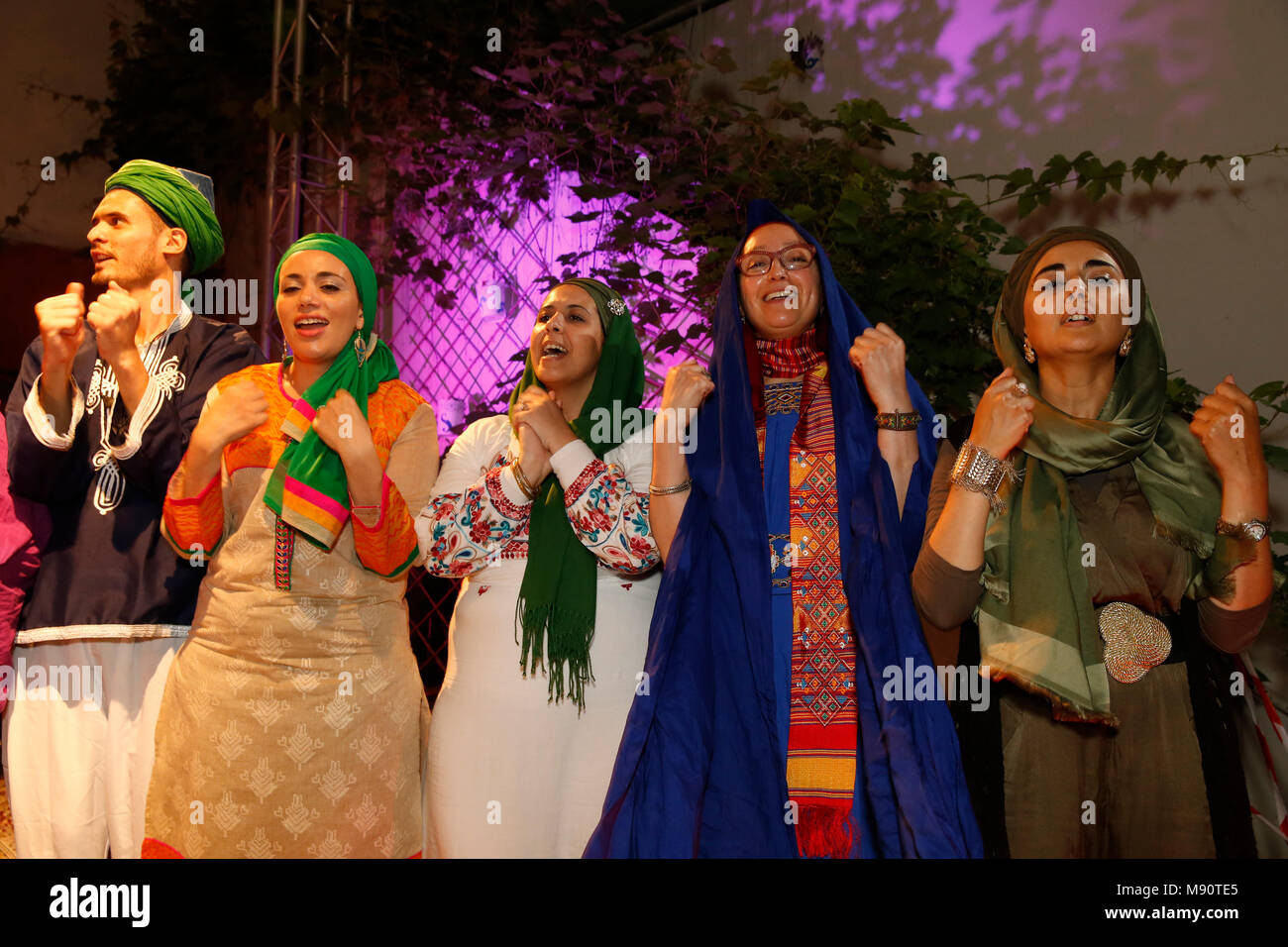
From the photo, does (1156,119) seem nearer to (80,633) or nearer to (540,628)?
(540,628)

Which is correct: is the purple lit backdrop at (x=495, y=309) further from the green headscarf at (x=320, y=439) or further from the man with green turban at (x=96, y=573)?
the man with green turban at (x=96, y=573)

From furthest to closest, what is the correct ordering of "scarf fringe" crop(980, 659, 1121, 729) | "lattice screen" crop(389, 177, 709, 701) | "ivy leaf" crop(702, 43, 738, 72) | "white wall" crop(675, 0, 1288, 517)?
1. "lattice screen" crop(389, 177, 709, 701)
2. "ivy leaf" crop(702, 43, 738, 72)
3. "white wall" crop(675, 0, 1288, 517)
4. "scarf fringe" crop(980, 659, 1121, 729)

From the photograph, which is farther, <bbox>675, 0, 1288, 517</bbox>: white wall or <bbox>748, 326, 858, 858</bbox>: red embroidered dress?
<bbox>675, 0, 1288, 517</bbox>: white wall

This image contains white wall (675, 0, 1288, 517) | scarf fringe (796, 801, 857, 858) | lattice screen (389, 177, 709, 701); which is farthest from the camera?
lattice screen (389, 177, 709, 701)

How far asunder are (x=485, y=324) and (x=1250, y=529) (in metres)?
3.30

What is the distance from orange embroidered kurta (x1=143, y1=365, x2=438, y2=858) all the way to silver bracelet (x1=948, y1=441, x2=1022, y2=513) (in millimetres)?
1149

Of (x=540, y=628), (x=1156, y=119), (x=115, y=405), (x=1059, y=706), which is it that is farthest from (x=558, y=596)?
(x=1156, y=119)

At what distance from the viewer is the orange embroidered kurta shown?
7.22ft

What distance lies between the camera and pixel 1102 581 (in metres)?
1.85

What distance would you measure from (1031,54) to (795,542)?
262 cm

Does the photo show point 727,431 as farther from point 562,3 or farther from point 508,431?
point 562,3

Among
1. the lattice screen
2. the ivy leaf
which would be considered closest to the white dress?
A: the lattice screen

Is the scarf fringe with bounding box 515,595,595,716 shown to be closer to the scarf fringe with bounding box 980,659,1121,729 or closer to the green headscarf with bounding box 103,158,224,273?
the scarf fringe with bounding box 980,659,1121,729

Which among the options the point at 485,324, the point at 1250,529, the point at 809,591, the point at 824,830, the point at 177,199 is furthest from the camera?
the point at 485,324
